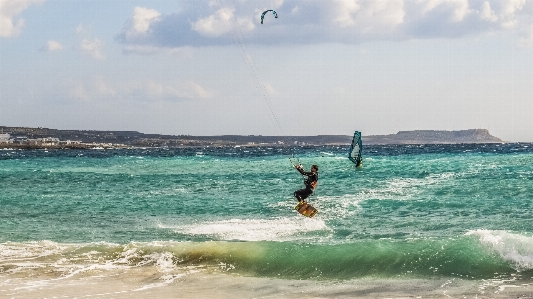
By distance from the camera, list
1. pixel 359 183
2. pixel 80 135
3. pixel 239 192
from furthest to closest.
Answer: pixel 80 135
pixel 359 183
pixel 239 192

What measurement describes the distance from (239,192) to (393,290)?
53.7 feet

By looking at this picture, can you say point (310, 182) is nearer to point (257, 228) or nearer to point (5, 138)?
point (257, 228)

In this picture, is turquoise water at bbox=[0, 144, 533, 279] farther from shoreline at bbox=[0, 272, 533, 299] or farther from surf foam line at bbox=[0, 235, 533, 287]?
shoreline at bbox=[0, 272, 533, 299]

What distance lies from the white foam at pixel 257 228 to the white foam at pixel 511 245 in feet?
14.3

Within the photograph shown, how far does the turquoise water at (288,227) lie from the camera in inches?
Answer: 496

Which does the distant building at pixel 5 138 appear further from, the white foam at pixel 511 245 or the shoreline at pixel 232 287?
the white foam at pixel 511 245

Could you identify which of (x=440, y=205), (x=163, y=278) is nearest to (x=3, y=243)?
(x=163, y=278)

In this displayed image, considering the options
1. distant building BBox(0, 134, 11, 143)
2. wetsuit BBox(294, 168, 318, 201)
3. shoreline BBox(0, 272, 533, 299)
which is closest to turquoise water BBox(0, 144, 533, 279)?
shoreline BBox(0, 272, 533, 299)

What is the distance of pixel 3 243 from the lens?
15023mm

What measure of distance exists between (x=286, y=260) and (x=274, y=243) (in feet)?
3.57

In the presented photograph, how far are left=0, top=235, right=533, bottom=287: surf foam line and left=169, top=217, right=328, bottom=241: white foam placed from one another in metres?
1.43

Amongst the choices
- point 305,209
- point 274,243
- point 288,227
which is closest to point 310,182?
point 305,209

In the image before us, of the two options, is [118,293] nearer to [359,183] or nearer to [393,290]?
[393,290]

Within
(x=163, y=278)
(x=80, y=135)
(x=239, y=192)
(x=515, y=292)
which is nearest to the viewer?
(x=515, y=292)
